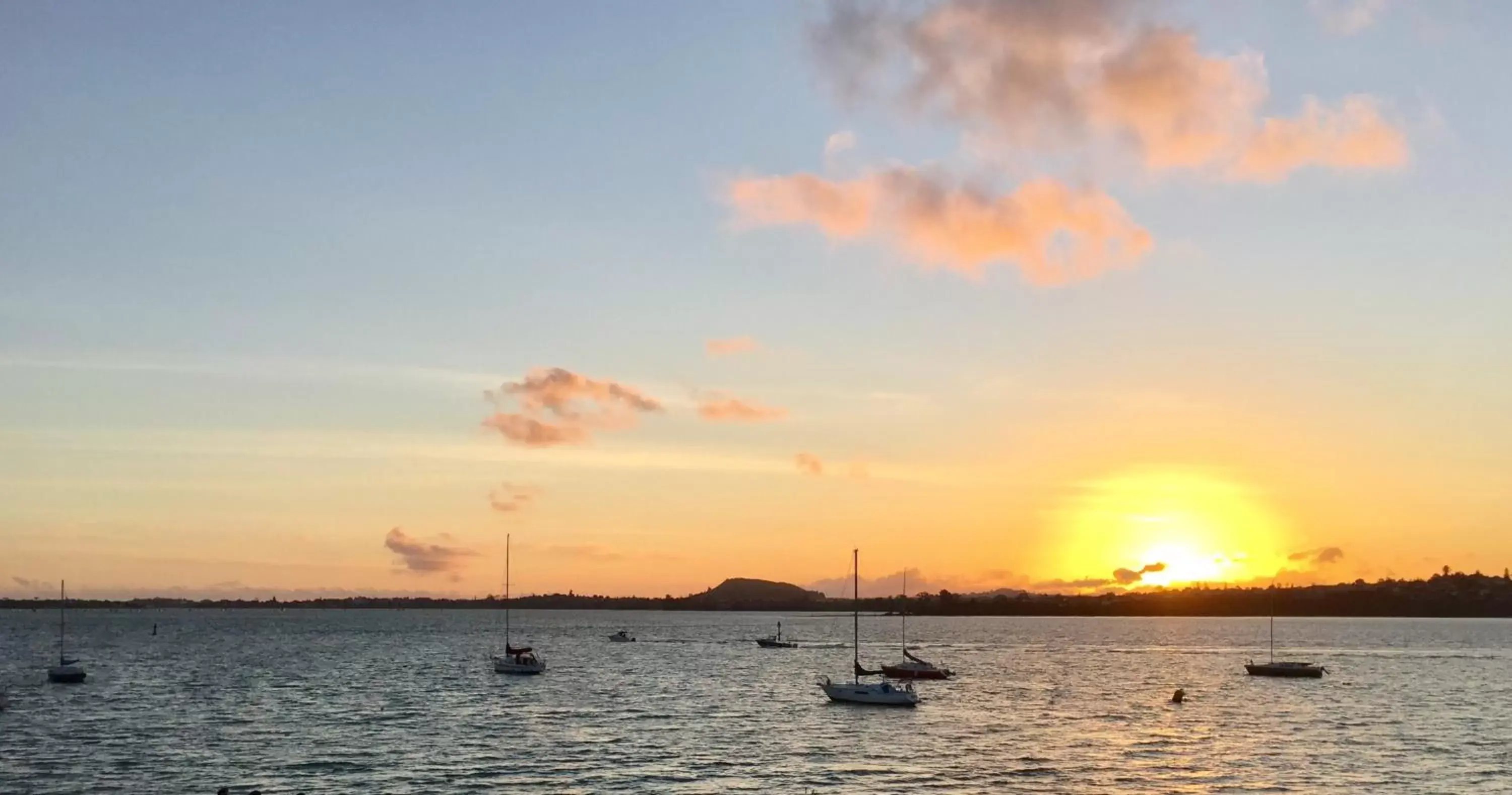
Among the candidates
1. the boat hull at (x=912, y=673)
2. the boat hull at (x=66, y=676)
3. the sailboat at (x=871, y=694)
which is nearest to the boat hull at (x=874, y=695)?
the sailboat at (x=871, y=694)

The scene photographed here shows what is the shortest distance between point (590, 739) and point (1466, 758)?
167ft

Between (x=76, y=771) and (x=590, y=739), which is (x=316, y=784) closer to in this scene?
(x=76, y=771)

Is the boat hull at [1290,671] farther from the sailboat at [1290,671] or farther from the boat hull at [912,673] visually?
the boat hull at [912,673]

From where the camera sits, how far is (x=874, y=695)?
103500 millimetres

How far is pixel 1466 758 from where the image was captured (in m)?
75.0

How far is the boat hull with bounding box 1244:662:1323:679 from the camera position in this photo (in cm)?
13950

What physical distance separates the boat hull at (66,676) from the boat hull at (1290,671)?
11789 cm

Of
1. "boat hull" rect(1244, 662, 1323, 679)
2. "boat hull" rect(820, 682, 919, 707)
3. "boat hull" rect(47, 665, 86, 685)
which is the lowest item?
"boat hull" rect(1244, 662, 1323, 679)

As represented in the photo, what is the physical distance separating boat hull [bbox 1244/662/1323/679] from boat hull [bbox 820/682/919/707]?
55.9 m

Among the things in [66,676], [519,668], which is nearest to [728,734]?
[519,668]

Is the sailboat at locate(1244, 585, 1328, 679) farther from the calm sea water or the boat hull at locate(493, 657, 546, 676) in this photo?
the boat hull at locate(493, 657, 546, 676)

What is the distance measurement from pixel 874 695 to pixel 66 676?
74.8 m

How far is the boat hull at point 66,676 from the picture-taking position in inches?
4781

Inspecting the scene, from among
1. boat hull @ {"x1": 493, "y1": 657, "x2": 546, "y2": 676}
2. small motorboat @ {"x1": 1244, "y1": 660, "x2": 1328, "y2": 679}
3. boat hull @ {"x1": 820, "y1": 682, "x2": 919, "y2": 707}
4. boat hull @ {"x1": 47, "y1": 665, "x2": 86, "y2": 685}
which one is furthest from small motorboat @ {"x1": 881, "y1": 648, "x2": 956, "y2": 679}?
boat hull @ {"x1": 47, "y1": 665, "x2": 86, "y2": 685}
